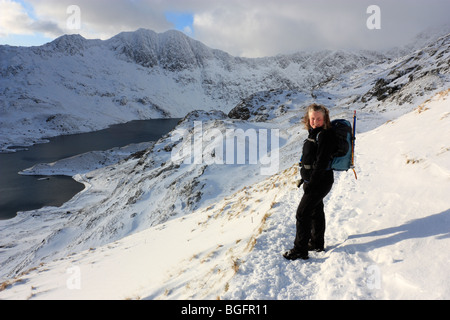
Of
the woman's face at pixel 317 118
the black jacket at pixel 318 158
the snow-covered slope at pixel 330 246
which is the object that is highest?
the woman's face at pixel 317 118

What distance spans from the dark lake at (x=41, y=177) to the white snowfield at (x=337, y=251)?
54373 mm

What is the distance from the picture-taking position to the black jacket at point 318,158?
425 centimetres

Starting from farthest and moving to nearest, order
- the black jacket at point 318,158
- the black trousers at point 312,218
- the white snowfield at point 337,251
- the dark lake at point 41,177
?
the dark lake at point 41,177, the black trousers at point 312,218, the black jacket at point 318,158, the white snowfield at point 337,251

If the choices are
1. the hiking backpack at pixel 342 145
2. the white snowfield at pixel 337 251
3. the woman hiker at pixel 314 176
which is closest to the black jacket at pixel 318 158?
the woman hiker at pixel 314 176

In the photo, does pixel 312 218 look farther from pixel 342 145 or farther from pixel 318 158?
pixel 342 145

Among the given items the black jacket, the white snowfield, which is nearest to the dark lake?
the white snowfield

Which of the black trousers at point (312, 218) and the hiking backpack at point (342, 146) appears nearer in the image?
the hiking backpack at point (342, 146)

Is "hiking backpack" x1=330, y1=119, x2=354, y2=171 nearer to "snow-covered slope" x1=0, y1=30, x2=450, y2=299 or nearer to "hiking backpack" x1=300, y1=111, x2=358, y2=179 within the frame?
"hiking backpack" x1=300, y1=111, x2=358, y2=179

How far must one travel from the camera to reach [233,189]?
2162cm

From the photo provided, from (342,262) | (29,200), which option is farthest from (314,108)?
(29,200)

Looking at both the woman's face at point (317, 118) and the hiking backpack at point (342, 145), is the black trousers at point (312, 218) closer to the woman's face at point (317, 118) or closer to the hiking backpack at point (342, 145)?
the hiking backpack at point (342, 145)

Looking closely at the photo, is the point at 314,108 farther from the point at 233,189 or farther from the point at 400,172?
the point at 233,189

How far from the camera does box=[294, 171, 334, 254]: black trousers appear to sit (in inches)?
178

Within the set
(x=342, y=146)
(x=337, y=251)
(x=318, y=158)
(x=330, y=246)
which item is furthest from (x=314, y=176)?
(x=330, y=246)
